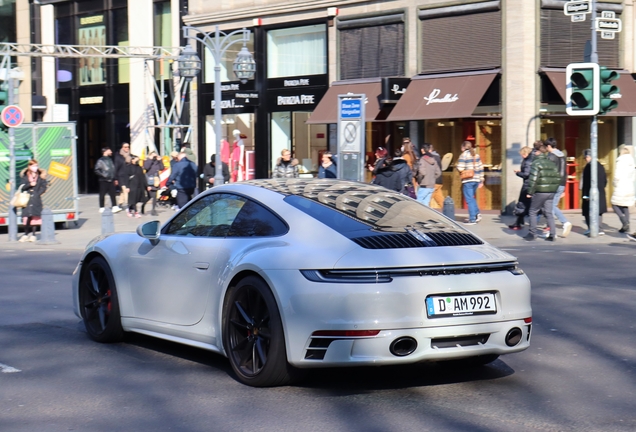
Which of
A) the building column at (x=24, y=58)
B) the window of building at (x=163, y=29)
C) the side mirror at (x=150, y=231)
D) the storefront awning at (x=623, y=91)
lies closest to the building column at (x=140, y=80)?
the window of building at (x=163, y=29)

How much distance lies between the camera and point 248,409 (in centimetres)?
588

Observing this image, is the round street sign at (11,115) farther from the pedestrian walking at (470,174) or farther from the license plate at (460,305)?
the license plate at (460,305)

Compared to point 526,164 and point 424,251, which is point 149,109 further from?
point 424,251

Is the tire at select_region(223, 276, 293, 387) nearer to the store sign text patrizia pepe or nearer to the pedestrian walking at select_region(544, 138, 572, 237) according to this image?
the pedestrian walking at select_region(544, 138, 572, 237)

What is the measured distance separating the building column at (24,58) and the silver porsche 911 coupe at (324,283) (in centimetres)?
3673

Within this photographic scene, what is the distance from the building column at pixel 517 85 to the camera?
24703 millimetres

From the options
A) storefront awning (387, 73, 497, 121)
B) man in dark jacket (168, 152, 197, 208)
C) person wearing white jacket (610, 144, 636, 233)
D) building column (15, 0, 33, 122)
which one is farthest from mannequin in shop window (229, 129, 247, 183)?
person wearing white jacket (610, 144, 636, 233)

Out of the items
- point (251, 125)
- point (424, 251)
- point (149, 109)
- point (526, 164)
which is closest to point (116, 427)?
point (424, 251)

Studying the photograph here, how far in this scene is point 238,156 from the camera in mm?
32219

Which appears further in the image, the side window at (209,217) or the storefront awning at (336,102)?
the storefront awning at (336,102)

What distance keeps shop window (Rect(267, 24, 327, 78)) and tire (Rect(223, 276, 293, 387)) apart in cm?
2379

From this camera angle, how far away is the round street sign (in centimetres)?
2134

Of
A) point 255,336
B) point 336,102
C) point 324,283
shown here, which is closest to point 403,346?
point 324,283

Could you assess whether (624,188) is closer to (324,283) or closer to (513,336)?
(513,336)
